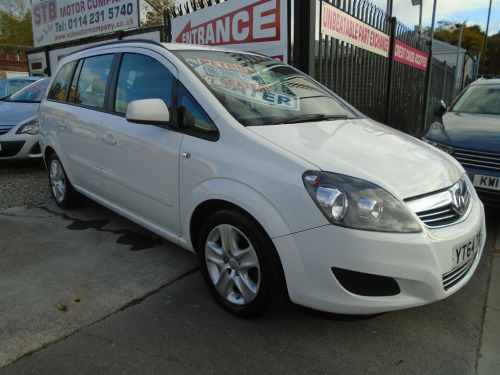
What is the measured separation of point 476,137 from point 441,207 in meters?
2.42

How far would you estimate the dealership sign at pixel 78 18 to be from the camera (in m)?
9.46

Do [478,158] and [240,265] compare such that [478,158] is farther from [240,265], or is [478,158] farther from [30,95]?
[30,95]

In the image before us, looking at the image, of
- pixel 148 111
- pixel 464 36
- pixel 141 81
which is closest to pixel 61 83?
pixel 141 81

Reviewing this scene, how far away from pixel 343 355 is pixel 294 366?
0.96ft

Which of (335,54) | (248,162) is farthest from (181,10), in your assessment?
(248,162)

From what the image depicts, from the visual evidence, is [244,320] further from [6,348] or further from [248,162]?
[6,348]

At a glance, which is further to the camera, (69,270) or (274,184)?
(69,270)

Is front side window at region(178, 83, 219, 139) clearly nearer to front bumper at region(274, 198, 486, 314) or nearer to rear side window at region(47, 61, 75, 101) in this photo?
front bumper at region(274, 198, 486, 314)

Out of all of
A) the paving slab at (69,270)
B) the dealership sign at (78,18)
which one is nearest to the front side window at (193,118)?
the paving slab at (69,270)

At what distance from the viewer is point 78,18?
11.1 m

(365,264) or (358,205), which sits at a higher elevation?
(358,205)

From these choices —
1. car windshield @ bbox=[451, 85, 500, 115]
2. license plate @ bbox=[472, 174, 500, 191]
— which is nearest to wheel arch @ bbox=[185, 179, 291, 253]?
license plate @ bbox=[472, 174, 500, 191]

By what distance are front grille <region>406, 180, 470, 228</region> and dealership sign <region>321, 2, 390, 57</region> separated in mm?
3765

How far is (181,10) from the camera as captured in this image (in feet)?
22.9
